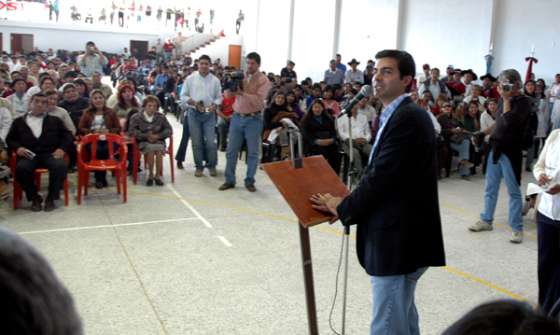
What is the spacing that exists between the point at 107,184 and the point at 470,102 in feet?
19.1

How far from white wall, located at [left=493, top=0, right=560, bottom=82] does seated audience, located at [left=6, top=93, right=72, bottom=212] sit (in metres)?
10.3

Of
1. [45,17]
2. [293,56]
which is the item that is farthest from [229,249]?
[45,17]

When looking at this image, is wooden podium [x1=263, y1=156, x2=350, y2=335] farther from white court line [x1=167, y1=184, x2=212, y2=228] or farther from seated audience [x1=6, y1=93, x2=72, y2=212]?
seated audience [x1=6, y1=93, x2=72, y2=212]

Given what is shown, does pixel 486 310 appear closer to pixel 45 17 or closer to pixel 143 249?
pixel 143 249

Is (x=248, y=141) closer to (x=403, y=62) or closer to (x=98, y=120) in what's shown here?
(x=98, y=120)

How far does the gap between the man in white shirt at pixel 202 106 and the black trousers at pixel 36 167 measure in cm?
211

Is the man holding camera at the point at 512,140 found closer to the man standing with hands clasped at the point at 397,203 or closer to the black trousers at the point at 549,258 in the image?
the black trousers at the point at 549,258

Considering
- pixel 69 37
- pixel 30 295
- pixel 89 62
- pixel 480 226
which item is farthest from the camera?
pixel 69 37

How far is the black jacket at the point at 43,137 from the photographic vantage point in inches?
237

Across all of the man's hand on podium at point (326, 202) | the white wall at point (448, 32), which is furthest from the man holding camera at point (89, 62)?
the man's hand on podium at point (326, 202)

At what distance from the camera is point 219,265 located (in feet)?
14.8

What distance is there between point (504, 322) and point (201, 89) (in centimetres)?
723

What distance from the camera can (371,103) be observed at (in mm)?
9281

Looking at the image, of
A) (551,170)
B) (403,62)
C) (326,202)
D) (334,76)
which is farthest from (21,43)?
(403,62)
